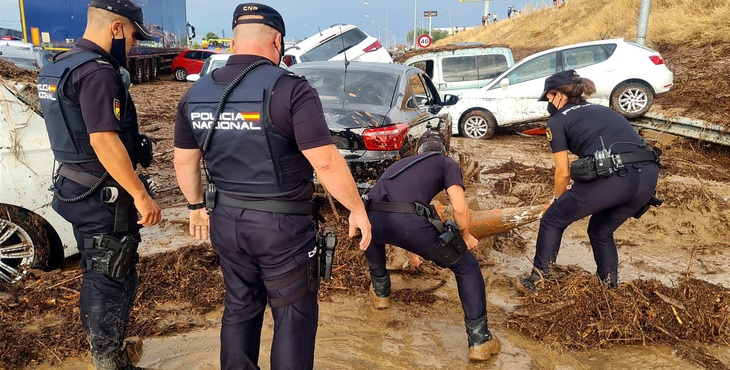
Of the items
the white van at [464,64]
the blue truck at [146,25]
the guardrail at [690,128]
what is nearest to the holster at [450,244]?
the blue truck at [146,25]

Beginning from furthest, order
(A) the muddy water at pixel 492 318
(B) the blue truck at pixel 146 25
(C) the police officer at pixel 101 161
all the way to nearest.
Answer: (B) the blue truck at pixel 146 25, (A) the muddy water at pixel 492 318, (C) the police officer at pixel 101 161

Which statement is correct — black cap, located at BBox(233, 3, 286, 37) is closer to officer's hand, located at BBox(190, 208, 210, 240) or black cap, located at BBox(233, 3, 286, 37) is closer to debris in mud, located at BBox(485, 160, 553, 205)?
officer's hand, located at BBox(190, 208, 210, 240)

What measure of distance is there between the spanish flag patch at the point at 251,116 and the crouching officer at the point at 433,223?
1319 mm

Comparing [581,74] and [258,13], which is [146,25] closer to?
[581,74]

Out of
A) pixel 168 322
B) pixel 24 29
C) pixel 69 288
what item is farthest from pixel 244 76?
pixel 24 29

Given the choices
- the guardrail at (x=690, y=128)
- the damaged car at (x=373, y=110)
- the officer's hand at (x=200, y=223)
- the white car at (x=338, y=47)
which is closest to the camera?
the officer's hand at (x=200, y=223)

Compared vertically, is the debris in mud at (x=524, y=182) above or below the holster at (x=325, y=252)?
below

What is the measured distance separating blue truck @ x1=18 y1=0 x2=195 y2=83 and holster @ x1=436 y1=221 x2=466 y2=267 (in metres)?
5.45

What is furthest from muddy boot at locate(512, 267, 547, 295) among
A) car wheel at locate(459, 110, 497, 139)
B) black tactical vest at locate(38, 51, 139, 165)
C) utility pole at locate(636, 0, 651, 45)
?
utility pole at locate(636, 0, 651, 45)

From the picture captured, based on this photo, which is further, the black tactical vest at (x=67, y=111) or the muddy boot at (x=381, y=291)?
the muddy boot at (x=381, y=291)

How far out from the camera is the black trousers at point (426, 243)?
10.8ft

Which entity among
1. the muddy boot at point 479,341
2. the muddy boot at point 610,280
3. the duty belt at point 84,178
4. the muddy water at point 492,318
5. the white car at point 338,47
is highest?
the white car at point 338,47

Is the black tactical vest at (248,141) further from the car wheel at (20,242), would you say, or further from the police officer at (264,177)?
the car wheel at (20,242)

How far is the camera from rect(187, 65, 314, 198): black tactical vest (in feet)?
7.34
